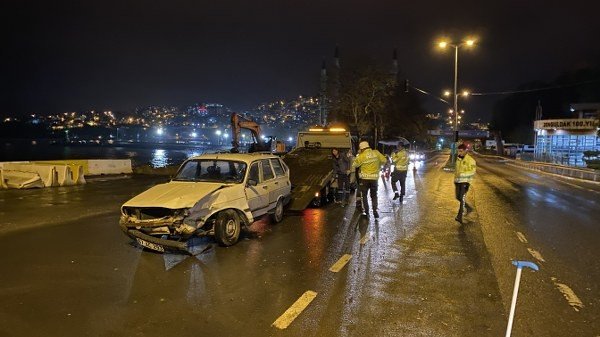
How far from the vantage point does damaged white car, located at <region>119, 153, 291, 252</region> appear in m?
6.95

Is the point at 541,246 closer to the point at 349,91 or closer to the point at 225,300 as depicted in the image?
the point at 225,300

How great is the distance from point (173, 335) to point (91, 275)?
2509 millimetres

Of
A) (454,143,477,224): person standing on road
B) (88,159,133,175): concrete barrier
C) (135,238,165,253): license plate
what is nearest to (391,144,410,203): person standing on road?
(454,143,477,224): person standing on road

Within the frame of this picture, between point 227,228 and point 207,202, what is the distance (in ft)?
2.19

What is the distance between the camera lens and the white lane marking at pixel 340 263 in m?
6.55

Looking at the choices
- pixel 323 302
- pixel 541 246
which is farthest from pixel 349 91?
pixel 323 302

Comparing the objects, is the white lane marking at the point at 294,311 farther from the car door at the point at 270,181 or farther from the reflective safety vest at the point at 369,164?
the reflective safety vest at the point at 369,164

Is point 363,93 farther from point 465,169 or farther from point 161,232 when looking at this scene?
point 161,232

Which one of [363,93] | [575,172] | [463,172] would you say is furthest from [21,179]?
[363,93]

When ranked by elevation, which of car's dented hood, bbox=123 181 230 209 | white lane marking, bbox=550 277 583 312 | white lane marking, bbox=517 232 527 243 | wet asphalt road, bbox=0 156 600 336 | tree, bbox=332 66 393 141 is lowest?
white lane marking, bbox=517 232 527 243

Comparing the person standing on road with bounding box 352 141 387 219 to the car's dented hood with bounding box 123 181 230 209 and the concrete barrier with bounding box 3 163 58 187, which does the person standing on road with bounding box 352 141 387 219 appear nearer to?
the car's dented hood with bounding box 123 181 230 209

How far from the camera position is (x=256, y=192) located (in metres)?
8.85

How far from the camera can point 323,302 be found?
5.27m

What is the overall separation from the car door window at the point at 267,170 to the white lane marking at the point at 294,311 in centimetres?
426
